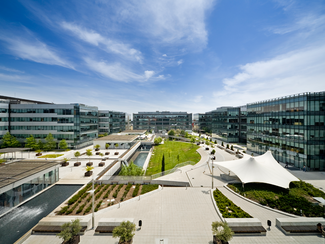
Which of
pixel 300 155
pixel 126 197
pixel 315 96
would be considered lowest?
pixel 126 197

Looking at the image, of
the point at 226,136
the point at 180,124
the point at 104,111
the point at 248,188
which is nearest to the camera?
the point at 248,188

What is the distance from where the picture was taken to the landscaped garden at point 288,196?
1647 centimetres

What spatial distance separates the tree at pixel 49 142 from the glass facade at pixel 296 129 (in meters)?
67.2

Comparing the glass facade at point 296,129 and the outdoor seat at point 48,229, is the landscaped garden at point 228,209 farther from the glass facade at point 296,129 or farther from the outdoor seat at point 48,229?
the glass facade at point 296,129

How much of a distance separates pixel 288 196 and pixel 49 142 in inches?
2389

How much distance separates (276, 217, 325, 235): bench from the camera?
13.0 metres

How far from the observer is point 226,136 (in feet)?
225

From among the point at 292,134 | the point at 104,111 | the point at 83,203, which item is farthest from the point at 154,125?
the point at 83,203

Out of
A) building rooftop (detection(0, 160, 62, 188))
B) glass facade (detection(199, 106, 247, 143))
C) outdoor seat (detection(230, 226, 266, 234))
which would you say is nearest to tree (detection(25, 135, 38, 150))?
building rooftop (detection(0, 160, 62, 188))

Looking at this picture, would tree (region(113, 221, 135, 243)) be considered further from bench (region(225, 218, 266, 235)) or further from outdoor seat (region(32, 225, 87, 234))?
bench (region(225, 218, 266, 235))

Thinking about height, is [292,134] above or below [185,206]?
above

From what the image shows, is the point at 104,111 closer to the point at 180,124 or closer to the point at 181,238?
the point at 180,124

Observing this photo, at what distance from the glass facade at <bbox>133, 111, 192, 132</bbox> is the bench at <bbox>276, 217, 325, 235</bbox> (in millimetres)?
106916

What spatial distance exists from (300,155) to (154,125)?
322 ft
